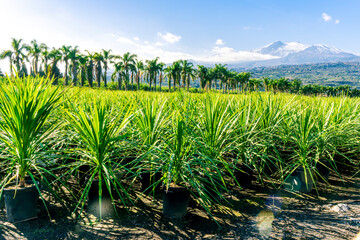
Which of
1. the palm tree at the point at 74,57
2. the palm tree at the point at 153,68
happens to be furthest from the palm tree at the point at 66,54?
the palm tree at the point at 153,68

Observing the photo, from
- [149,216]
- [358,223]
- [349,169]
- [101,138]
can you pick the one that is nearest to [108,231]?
[149,216]

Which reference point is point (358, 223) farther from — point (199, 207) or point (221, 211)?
point (199, 207)

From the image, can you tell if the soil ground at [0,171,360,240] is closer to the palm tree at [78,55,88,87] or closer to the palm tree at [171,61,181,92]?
the palm tree at [78,55,88,87]

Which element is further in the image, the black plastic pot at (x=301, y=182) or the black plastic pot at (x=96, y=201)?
the black plastic pot at (x=301, y=182)

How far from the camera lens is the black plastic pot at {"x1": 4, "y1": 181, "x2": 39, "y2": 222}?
2.12 metres

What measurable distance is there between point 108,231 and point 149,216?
0.45 metres

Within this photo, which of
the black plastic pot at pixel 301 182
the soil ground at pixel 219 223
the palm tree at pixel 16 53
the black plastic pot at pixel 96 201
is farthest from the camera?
the palm tree at pixel 16 53

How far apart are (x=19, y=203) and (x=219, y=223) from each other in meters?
1.98

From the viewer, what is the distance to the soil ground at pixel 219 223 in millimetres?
2023

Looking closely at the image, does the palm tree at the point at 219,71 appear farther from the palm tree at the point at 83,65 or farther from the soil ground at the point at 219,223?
the soil ground at the point at 219,223

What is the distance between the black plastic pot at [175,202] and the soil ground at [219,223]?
79 millimetres

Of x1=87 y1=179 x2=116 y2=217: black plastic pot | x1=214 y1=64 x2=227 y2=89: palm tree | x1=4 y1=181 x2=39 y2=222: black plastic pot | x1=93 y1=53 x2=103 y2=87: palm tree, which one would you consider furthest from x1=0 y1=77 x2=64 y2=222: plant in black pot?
x1=214 y1=64 x2=227 y2=89: palm tree

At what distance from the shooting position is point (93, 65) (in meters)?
50.6

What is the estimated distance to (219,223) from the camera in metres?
2.25
